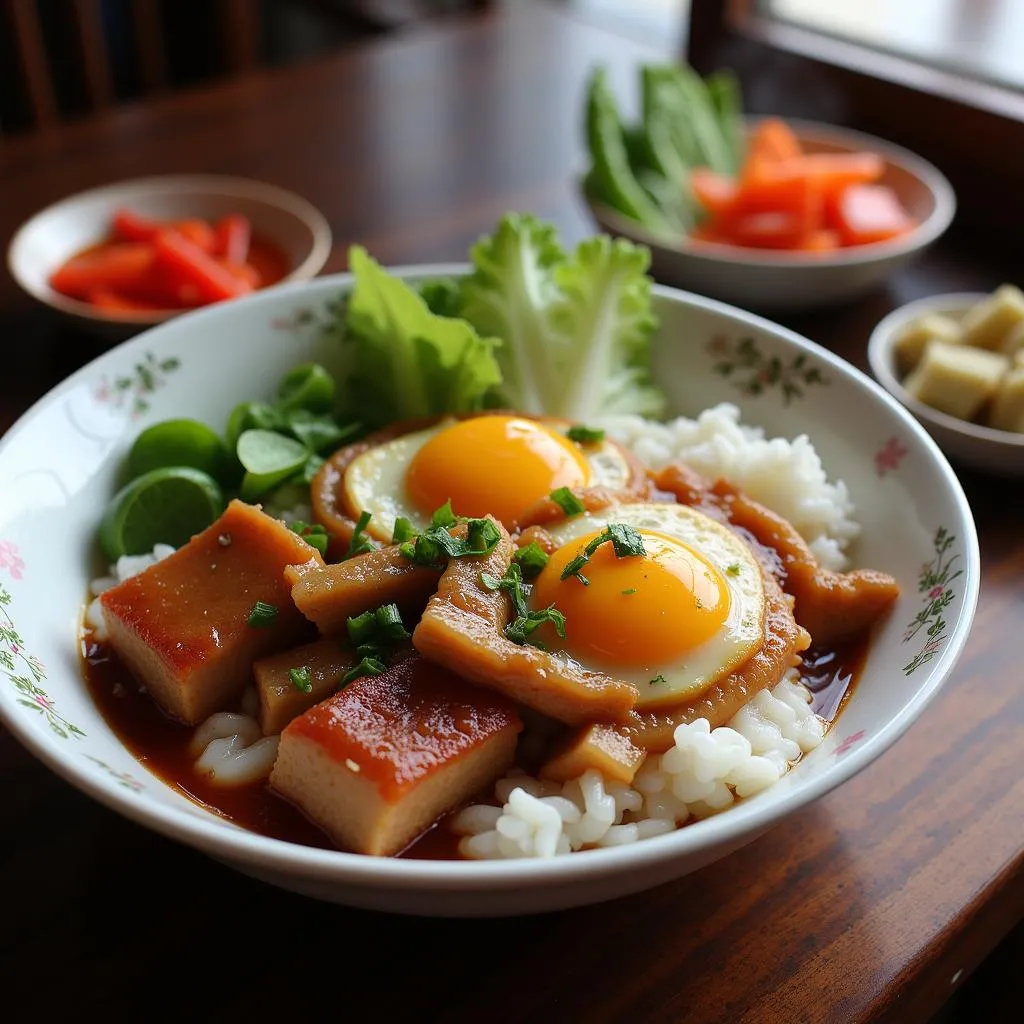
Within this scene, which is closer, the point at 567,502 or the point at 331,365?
the point at 567,502

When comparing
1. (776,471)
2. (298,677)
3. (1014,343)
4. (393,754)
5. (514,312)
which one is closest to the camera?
(393,754)

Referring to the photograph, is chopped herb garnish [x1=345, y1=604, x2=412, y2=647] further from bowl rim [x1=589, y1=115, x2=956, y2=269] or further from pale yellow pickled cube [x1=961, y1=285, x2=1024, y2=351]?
pale yellow pickled cube [x1=961, y1=285, x2=1024, y2=351]

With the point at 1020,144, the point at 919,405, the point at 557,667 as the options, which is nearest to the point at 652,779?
the point at 557,667

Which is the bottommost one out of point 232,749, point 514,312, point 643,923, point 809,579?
point 643,923

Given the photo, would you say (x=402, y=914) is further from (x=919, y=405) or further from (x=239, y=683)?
(x=919, y=405)

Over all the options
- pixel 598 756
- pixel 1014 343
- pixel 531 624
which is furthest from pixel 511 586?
pixel 1014 343

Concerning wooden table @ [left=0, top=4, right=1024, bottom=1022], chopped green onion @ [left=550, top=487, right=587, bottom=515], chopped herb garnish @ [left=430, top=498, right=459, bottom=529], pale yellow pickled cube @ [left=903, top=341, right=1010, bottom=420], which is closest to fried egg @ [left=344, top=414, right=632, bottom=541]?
chopped green onion @ [left=550, top=487, right=587, bottom=515]

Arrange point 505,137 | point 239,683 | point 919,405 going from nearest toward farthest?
point 239,683, point 919,405, point 505,137

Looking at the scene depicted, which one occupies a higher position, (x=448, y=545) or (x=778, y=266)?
(x=448, y=545)

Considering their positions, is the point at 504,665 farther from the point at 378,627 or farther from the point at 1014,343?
the point at 1014,343
